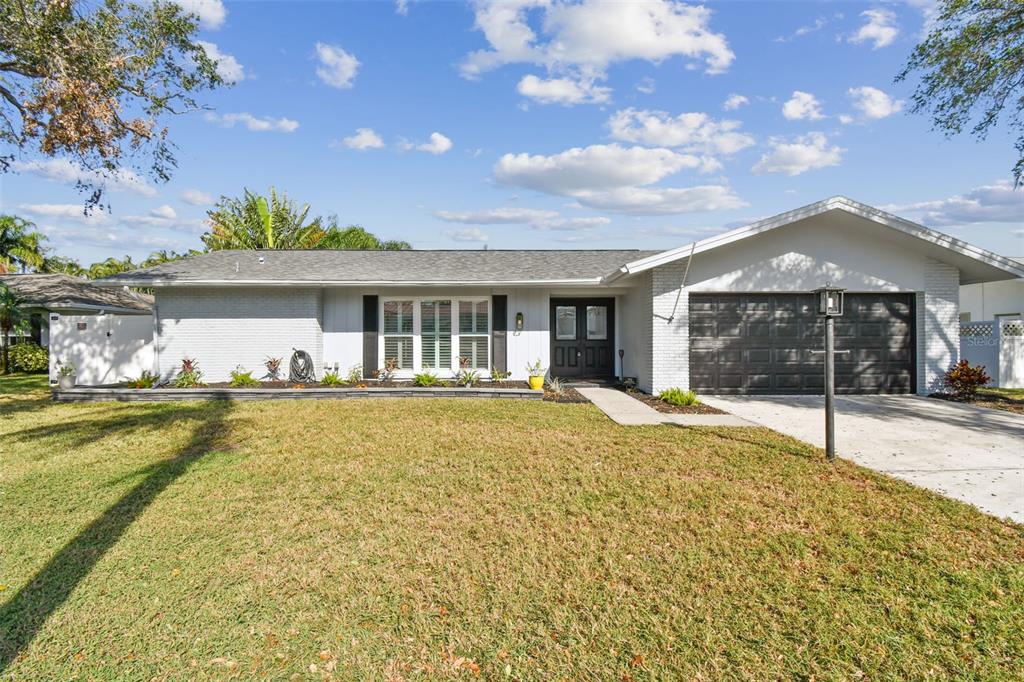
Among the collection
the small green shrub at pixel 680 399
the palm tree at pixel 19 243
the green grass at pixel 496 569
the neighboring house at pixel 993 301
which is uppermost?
the palm tree at pixel 19 243

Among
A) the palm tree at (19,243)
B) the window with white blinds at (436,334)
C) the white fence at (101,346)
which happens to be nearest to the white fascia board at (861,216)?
the window with white blinds at (436,334)

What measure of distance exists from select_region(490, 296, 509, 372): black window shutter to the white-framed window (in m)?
0.14

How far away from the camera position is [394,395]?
11.0 metres

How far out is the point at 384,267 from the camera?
13.4 metres

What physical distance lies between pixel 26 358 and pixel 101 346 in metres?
8.40

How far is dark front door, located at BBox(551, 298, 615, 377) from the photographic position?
44.8 feet

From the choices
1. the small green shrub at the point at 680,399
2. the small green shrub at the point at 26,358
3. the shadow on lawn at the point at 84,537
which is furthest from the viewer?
the small green shrub at the point at 26,358

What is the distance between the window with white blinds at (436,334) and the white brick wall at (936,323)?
10695mm

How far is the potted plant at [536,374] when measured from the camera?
11.7 meters

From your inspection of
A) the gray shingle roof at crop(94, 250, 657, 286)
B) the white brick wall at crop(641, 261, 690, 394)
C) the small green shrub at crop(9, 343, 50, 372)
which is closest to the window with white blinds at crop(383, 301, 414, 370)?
the gray shingle roof at crop(94, 250, 657, 286)

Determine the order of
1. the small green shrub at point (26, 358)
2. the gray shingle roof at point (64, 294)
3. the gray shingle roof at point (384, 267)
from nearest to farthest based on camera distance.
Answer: the gray shingle roof at point (384, 267) → the gray shingle roof at point (64, 294) → the small green shrub at point (26, 358)

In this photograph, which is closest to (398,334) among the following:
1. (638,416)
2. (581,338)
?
(581,338)

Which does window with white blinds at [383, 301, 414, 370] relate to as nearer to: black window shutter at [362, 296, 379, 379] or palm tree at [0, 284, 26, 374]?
black window shutter at [362, 296, 379, 379]

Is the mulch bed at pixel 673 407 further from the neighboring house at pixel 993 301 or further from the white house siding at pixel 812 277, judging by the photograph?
the neighboring house at pixel 993 301
